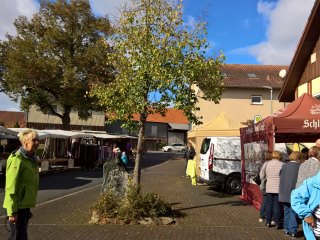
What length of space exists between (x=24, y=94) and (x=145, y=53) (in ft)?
105

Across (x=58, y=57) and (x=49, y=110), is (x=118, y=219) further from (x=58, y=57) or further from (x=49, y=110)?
(x=49, y=110)

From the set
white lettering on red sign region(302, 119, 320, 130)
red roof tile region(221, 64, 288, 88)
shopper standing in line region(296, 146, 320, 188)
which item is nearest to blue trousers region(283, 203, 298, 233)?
white lettering on red sign region(302, 119, 320, 130)

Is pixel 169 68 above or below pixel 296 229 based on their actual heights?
above

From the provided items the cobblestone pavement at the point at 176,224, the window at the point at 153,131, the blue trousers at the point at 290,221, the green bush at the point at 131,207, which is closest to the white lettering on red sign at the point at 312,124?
the blue trousers at the point at 290,221

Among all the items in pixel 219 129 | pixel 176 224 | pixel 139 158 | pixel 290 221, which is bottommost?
pixel 176 224

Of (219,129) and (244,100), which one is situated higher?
(244,100)

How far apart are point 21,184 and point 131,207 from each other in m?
4.81

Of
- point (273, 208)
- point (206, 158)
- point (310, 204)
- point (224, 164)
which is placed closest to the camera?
point (310, 204)

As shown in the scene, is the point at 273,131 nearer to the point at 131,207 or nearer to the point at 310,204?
the point at 131,207

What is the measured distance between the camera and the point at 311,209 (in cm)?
477

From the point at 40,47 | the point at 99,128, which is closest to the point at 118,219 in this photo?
the point at 40,47

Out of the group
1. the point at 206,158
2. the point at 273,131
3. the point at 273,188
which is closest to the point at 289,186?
the point at 273,188

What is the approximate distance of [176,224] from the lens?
1002cm

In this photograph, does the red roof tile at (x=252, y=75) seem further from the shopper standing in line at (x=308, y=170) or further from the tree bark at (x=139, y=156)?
the shopper standing in line at (x=308, y=170)
